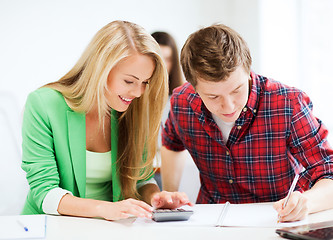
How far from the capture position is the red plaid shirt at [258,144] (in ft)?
4.64

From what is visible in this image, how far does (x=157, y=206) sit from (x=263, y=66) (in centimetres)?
241

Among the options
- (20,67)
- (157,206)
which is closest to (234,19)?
(20,67)

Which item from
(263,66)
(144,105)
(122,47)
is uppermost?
(122,47)

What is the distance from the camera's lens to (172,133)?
1.70m

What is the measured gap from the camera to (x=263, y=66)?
349cm

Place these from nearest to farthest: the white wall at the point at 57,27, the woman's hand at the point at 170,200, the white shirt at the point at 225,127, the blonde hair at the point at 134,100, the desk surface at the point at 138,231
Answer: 1. the desk surface at the point at 138,231
2. the woman's hand at the point at 170,200
3. the blonde hair at the point at 134,100
4. the white shirt at the point at 225,127
5. the white wall at the point at 57,27

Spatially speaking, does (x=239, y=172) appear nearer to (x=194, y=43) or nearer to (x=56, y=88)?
(x=194, y=43)

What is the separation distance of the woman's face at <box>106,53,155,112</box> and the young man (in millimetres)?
128

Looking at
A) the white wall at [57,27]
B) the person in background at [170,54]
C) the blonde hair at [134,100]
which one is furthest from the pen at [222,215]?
the white wall at [57,27]

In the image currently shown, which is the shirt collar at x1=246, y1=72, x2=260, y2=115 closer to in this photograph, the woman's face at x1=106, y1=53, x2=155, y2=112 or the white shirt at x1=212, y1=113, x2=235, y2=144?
the white shirt at x1=212, y1=113, x2=235, y2=144

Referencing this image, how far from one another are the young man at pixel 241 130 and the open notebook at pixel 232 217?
112 millimetres

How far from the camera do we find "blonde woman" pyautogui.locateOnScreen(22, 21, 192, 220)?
1.33 meters

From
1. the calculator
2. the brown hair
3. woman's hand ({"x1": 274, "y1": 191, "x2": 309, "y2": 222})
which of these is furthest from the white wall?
woman's hand ({"x1": 274, "y1": 191, "x2": 309, "y2": 222})

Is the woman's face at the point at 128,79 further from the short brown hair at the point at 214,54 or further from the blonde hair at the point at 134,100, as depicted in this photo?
the short brown hair at the point at 214,54
